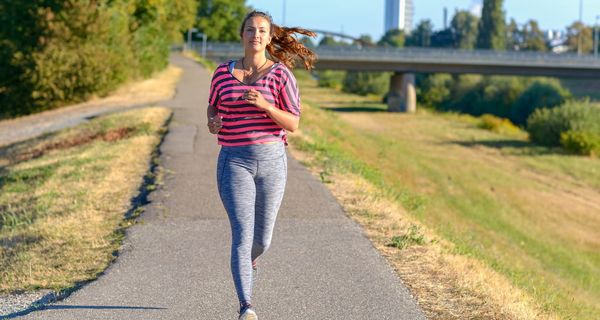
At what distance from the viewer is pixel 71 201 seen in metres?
10.8

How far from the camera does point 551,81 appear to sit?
73500mm

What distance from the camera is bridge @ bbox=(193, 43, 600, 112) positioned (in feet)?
204

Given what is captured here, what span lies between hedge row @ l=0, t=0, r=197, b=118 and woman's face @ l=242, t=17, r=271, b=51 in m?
29.9

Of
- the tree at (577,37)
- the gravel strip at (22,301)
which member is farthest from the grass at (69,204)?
the tree at (577,37)

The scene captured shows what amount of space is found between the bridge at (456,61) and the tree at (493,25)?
3538 centimetres

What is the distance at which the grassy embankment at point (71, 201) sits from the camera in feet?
25.0

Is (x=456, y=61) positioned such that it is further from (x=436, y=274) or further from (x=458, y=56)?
(x=436, y=274)

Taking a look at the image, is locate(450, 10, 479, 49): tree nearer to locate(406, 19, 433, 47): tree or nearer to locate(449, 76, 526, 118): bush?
locate(406, 19, 433, 47): tree

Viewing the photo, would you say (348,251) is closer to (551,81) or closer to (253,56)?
(253,56)

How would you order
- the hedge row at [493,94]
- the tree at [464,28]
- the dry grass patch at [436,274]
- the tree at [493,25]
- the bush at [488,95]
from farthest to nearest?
the tree at [464,28], the tree at [493,25], the bush at [488,95], the hedge row at [493,94], the dry grass patch at [436,274]

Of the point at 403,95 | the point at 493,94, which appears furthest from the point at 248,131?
the point at 493,94

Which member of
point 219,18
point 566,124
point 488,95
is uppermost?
point 219,18

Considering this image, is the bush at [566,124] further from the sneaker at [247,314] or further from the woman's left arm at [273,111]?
the sneaker at [247,314]

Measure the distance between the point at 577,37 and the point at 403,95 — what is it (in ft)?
230
